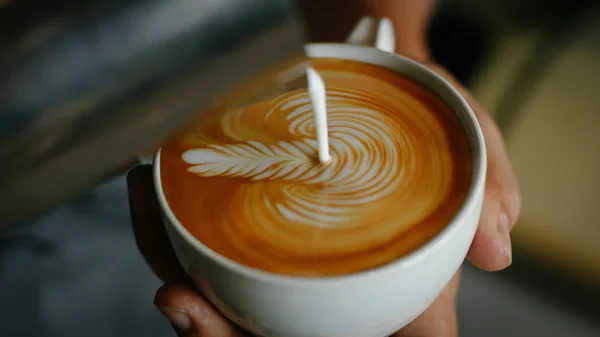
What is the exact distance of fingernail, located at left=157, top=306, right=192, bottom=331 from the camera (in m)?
0.53

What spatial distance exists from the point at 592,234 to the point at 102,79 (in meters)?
1.03

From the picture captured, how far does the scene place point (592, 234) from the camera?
1.06 m

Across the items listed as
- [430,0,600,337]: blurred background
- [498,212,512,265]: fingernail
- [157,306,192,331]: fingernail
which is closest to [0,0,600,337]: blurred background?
[430,0,600,337]: blurred background

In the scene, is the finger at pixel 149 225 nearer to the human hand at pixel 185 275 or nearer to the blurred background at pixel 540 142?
the human hand at pixel 185 275

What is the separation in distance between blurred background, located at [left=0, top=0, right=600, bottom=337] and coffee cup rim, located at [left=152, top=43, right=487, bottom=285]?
1.53 feet

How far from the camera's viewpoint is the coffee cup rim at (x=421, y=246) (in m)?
0.40

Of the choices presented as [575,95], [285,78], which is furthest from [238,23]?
[575,95]

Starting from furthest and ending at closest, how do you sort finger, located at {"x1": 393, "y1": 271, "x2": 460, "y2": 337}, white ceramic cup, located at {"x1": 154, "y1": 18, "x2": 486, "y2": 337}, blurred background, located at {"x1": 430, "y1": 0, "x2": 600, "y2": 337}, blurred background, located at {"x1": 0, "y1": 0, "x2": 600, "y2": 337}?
blurred background, located at {"x1": 430, "y1": 0, "x2": 600, "y2": 337} < blurred background, located at {"x1": 0, "y1": 0, "x2": 600, "y2": 337} < finger, located at {"x1": 393, "y1": 271, "x2": 460, "y2": 337} < white ceramic cup, located at {"x1": 154, "y1": 18, "x2": 486, "y2": 337}

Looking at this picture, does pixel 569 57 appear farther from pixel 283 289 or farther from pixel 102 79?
pixel 102 79

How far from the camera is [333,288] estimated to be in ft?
1.30

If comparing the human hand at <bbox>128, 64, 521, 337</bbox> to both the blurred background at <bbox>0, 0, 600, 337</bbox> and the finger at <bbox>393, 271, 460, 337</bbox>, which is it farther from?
the blurred background at <bbox>0, 0, 600, 337</bbox>

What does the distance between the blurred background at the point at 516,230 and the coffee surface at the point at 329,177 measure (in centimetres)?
45

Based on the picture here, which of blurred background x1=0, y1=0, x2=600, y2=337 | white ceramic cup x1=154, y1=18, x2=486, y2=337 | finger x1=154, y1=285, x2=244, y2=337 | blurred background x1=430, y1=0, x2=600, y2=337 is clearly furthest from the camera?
blurred background x1=430, y1=0, x2=600, y2=337

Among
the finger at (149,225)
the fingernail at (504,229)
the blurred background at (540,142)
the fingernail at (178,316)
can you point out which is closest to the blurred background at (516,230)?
the blurred background at (540,142)
